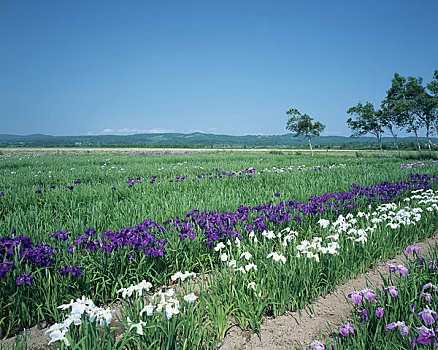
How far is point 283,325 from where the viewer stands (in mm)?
2660

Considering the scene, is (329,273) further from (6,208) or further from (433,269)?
(6,208)

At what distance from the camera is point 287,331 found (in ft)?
8.43

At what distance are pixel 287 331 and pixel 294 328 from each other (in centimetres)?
9

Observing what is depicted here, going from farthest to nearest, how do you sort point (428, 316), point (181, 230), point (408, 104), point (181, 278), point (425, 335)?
1. point (408, 104)
2. point (181, 230)
3. point (181, 278)
4. point (428, 316)
5. point (425, 335)

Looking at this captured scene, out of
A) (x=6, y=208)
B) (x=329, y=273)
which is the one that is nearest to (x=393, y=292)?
(x=329, y=273)

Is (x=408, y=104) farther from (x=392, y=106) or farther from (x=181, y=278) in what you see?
(x=181, y=278)

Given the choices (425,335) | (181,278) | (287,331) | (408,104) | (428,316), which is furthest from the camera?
(408,104)

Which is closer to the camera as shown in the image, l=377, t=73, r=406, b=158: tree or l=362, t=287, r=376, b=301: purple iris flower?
l=362, t=287, r=376, b=301: purple iris flower

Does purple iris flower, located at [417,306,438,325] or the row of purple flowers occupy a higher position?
the row of purple flowers

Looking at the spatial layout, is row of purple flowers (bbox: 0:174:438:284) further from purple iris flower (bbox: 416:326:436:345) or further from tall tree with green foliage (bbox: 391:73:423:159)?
tall tree with green foliage (bbox: 391:73:423:159)

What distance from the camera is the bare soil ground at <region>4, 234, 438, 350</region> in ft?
7.77

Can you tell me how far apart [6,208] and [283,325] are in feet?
22.8

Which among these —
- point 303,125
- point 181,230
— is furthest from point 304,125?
point 181,230

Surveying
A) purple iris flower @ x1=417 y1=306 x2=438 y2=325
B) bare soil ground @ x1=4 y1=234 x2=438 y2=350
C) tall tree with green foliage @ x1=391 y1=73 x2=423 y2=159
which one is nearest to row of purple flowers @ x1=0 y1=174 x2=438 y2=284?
bare soil ground @ x1=4 y1=234 x2=438 y2=350
